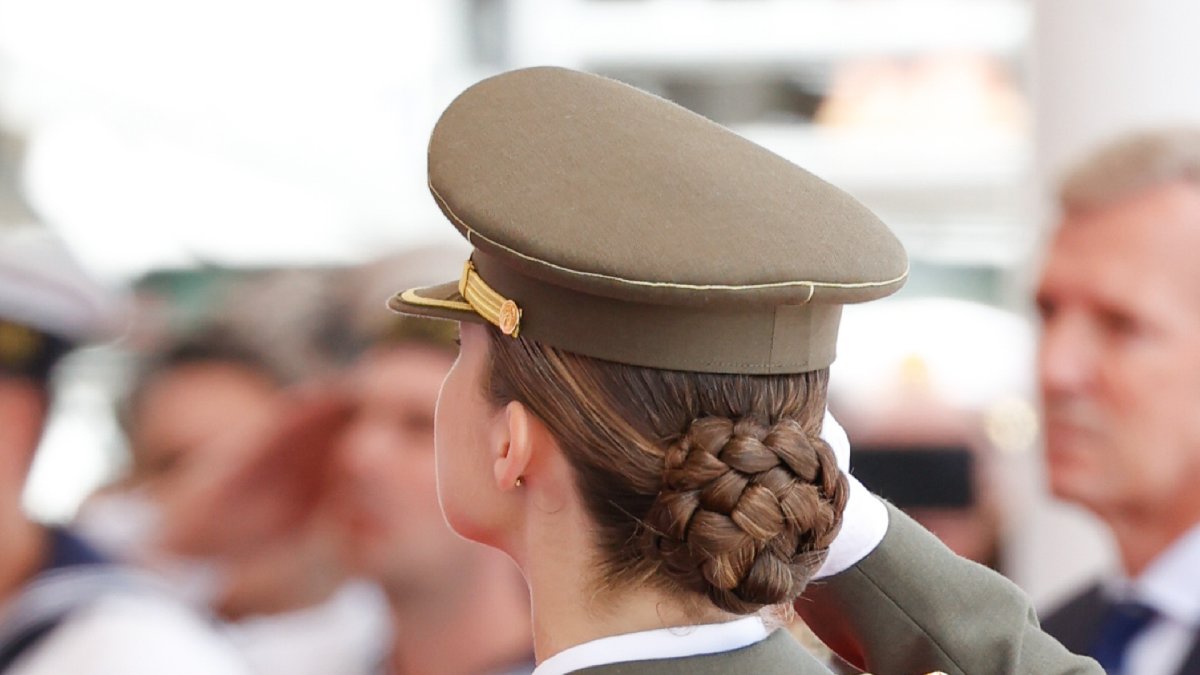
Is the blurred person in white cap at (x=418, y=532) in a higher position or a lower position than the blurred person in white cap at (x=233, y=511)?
higher

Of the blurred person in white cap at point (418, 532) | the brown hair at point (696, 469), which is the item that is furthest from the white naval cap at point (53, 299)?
the brown hair at point (696, 469)

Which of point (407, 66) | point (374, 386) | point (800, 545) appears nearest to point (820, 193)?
point (800, 545)

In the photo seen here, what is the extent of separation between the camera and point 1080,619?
2.48 meters

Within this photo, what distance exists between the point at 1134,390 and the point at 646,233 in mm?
1501

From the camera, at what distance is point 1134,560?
2420 mm

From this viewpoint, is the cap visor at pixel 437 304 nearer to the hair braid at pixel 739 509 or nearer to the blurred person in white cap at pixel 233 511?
the hair braid at pixel 739 509

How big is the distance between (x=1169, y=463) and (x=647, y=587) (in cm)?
146

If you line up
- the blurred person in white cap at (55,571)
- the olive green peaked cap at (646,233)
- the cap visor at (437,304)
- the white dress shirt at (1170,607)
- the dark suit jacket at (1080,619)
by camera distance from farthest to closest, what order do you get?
the blurred person in white cap at (55,571)
the dark suit jacket at (1080,619)
the white dress shirt at (1170,607)
the cap visor at (437,304)
the olive green peaked cap at (646,233)

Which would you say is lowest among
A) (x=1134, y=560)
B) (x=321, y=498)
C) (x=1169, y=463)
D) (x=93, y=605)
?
(x=321, y=498)

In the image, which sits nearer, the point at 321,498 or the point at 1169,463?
the point at 1169,463

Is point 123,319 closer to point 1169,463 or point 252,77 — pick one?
point 1169,463

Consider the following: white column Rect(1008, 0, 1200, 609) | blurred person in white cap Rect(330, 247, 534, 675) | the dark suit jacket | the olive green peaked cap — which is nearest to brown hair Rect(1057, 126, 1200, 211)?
white column Rect(1008, 0, 1200, 609)

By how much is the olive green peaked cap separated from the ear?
6cm

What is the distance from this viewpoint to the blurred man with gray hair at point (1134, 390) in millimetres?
2336
